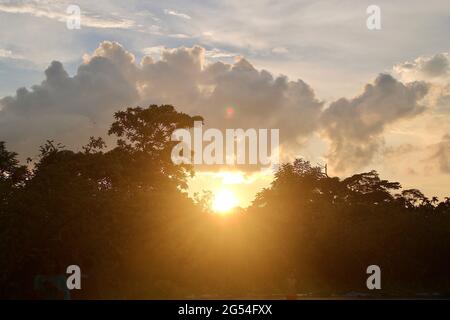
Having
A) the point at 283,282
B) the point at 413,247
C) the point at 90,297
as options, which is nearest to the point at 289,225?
the point at 283,282

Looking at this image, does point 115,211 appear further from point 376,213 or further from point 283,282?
point 376,213

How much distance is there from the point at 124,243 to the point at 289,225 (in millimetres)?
14772

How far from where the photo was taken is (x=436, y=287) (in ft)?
158

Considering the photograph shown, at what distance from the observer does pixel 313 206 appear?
56594mm

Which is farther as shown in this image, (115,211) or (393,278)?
(393,278)

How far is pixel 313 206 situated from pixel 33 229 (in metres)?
27.0

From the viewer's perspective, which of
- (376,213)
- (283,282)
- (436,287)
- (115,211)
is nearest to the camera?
(115,211)

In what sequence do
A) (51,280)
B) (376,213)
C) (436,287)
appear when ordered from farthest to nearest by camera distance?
(376,213)
(436,287)
(51,280)

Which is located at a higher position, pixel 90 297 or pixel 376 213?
pixel 376 213

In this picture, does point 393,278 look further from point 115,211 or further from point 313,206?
point 115,211
